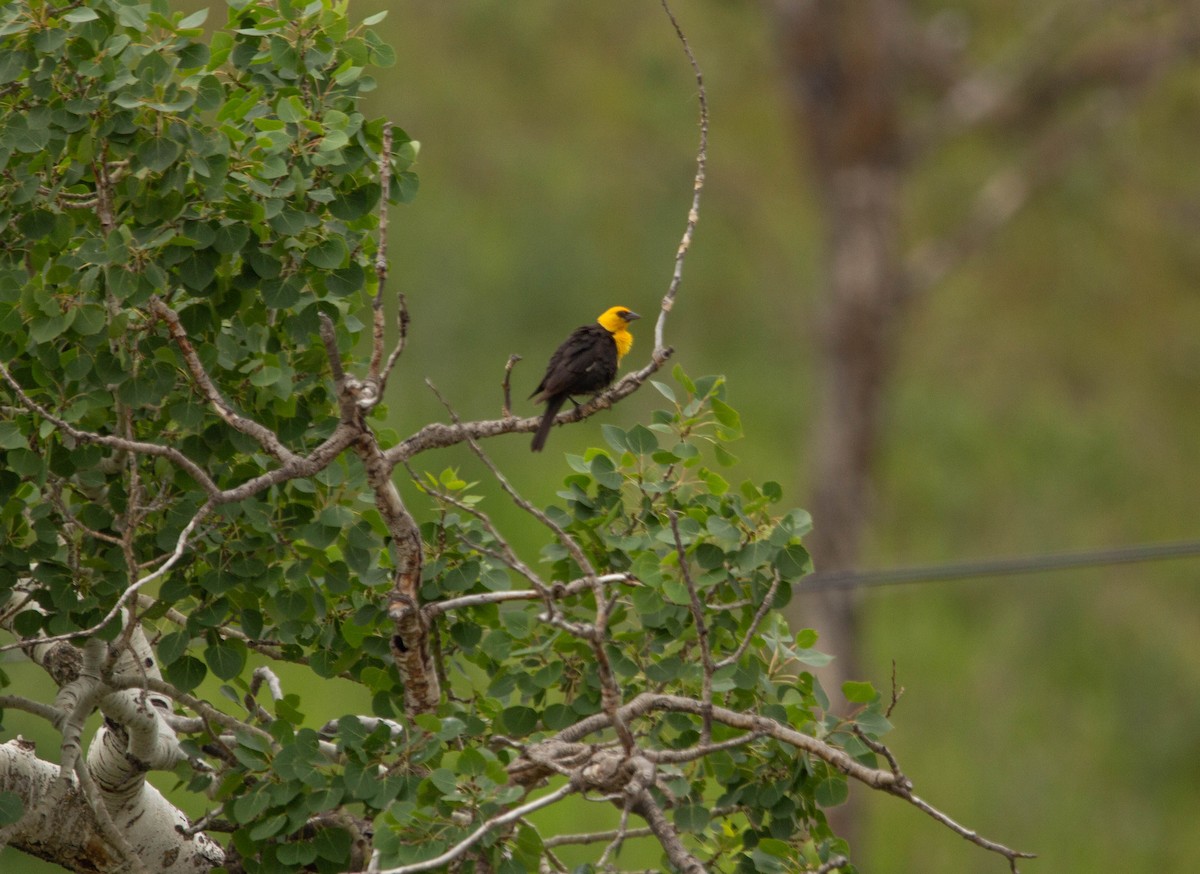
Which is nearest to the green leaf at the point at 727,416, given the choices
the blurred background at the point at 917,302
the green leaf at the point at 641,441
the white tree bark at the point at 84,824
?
the green leaf at the point at 641,441

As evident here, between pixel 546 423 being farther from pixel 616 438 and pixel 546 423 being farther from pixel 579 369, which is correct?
pixel 579 369

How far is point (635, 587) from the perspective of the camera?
3486 mm

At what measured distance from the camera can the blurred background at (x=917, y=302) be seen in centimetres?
1310

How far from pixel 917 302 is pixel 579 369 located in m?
8.83

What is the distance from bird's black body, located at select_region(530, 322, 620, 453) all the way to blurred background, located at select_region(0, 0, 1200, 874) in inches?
307

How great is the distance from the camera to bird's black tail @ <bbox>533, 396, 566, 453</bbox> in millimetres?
4033

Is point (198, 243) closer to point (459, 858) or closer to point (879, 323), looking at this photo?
point (459, 858)

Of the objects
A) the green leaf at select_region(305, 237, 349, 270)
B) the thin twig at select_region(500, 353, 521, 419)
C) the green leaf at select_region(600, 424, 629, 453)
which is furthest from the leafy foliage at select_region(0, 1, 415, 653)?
the green leaf at select_region(600, 424, 629, 453)

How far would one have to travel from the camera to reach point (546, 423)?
4.01m

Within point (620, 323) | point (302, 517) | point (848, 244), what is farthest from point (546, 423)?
point (848, 244)

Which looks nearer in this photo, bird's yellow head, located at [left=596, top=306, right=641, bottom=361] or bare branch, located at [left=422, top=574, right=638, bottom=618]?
bare branch, located at [left=422, top=574, right=638, bottom=618]

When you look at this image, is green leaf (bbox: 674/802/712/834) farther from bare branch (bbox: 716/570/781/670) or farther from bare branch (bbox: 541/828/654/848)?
bare branch (bbox: 716/570/781/670)

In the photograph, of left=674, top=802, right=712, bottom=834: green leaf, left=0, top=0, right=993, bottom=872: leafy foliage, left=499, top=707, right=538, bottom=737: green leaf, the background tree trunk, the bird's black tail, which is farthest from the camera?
the background tree trunk

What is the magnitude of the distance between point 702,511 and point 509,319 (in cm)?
1525
